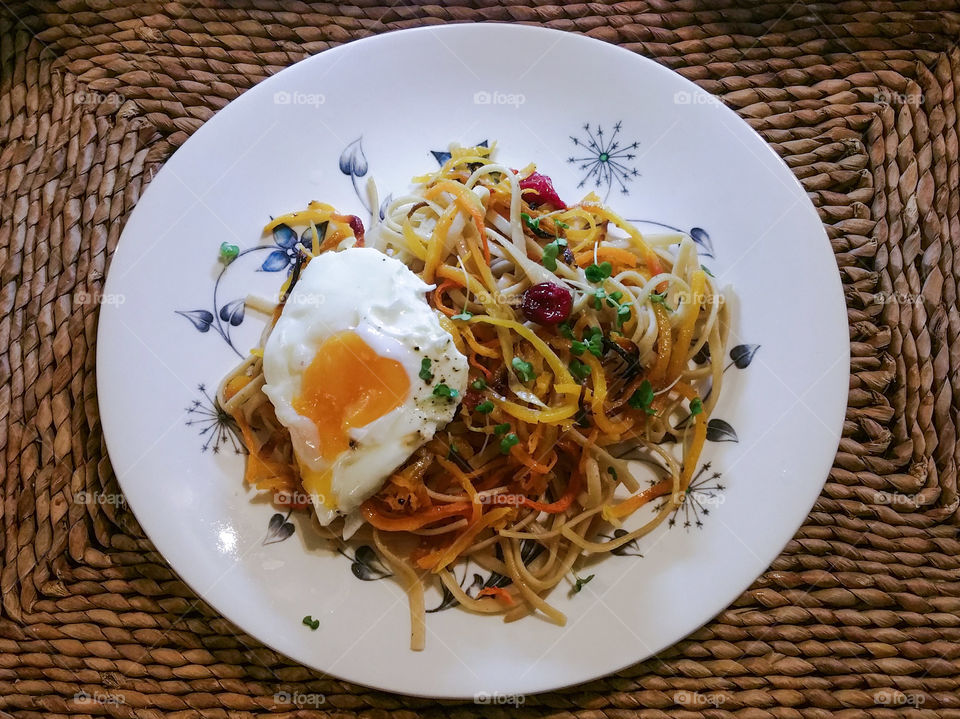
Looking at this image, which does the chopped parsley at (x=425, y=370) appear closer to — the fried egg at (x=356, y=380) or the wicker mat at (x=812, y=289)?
the fried egg at (x=356, y=380)

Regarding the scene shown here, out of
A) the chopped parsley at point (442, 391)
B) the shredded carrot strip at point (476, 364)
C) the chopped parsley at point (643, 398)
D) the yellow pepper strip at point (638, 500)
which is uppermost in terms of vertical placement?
the chopped parsley at point (442, 391)

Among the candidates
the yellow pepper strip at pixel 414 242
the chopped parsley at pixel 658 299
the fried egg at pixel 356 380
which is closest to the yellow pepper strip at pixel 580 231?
the chopped parsley at pixel 658 299

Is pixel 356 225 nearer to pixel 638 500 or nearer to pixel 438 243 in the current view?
pixel 438 243

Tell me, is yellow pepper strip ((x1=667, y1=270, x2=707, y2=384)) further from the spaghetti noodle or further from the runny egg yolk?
the runny egg yolk

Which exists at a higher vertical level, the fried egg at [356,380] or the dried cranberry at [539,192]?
the dried cranberry at [539,192]

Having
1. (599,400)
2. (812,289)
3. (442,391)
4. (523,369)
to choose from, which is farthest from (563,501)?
(812,289)

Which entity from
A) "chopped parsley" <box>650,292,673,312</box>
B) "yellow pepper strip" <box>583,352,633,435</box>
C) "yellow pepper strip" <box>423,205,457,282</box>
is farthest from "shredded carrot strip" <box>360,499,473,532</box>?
"chopped parsley" <box>650,292,673,312</box>

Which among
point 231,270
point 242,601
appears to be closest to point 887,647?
point 242,601
